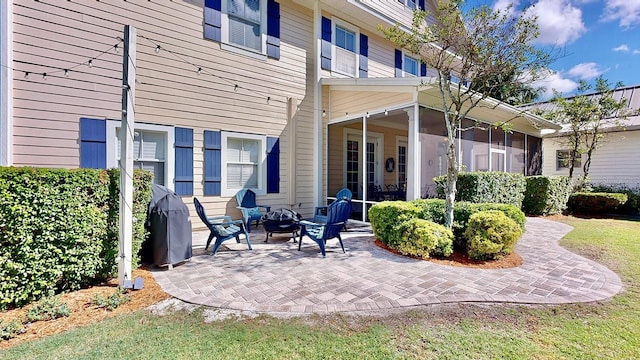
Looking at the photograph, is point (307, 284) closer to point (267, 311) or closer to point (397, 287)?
point (267, 311)

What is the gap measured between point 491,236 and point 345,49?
6952 mm

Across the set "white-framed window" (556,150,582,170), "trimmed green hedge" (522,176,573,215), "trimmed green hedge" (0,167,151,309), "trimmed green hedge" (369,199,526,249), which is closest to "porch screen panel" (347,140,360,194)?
"trimmed green hedge" (369,199,526,249)

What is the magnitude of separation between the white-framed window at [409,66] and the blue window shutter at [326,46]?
3.69 m

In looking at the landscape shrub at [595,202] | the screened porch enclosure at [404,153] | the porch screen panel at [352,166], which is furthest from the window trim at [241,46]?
the landscape shrub at [595,202]

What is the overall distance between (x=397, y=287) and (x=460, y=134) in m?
5.93

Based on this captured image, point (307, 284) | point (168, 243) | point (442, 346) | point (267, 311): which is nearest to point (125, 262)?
point (168, 243)

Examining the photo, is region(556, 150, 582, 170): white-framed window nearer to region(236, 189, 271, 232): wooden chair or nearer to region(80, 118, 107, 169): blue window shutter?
region(236, 189, 271, 232): wooden chair

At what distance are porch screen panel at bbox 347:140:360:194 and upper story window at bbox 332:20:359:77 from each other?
2.23 m

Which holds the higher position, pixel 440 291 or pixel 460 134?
pixel 460 134

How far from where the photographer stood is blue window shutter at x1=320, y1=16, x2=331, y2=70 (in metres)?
8.43

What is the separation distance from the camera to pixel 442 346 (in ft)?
7.69

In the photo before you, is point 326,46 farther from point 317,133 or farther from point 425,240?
point 425,240

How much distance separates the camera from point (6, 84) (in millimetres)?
4727

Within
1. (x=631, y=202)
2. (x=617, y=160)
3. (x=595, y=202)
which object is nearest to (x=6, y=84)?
(x=595, y=202)
